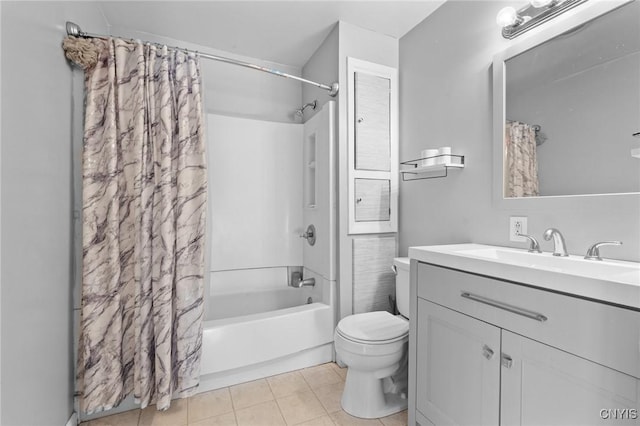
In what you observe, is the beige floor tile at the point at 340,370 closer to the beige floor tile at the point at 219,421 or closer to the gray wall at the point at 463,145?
the beige floor tile at the point at 219,421

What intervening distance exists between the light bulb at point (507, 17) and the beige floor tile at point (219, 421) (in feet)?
7.78

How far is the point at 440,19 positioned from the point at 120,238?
2286 millimetres

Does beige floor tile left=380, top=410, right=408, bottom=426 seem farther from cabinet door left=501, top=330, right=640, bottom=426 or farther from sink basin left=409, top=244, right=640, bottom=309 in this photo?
sink basin left=409, top=244, right=640, bottom=309

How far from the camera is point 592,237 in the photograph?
1.18 meters

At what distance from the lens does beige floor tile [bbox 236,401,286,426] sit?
151 centimetres

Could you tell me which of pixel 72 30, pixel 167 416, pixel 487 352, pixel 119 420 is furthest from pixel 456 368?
pixel 72 30

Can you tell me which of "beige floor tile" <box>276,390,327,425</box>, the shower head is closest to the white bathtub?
"beige floor tile" <box>276,390,327,425</box>

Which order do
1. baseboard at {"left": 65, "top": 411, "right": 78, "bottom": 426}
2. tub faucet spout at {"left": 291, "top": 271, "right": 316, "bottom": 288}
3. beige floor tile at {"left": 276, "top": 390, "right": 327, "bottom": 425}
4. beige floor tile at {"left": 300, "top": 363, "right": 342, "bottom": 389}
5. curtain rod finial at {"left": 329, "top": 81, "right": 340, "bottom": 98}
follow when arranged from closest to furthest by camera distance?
baseboard at {"left": 65, "top": 411, "right": 78, "bottom": 426} → beige floor tile at {"left": 276, "top": 390, "right": 327, "bottom": 425} → beige floor tile at {"left": 300, "top": 363, "right": 342, "bottom": 389} → curtain rod finial at {"left": 329, "top": 81, "right": 340, "bottom": 98} → tub faucet spout at {"left": 291, "top": 271, "right": 316, "bottom": 288}

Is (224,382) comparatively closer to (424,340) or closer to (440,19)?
(424,340)

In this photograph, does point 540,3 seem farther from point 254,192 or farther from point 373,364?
point 254,192

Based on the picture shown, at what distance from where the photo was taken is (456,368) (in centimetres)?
118

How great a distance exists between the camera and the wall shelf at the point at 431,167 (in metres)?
1.70

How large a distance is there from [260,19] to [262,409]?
2460 millimetres

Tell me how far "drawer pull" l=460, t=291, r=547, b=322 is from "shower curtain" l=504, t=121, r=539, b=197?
2.08 ft
